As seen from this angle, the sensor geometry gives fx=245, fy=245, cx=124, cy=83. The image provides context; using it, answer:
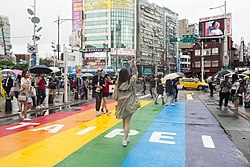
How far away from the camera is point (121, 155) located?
17.0 feet

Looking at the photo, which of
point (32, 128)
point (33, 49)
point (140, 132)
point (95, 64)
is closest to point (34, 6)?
point (33, 49)

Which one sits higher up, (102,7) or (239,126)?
(102,7)

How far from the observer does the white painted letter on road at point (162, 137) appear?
20.7ft

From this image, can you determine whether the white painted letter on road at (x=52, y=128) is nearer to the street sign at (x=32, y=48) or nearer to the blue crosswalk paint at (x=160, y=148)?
the blue crosswalk paint at (x=160, y=148)

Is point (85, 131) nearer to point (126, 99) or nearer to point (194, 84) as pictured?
Result: point (126, 99)

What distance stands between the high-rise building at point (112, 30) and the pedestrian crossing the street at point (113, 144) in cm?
7693

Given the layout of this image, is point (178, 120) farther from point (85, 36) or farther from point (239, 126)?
point (85, 36)

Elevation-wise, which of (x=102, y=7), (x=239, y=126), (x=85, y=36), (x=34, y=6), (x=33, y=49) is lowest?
(x=239, y=126)

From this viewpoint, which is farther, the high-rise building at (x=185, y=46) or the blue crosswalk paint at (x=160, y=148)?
the high-rise building at (x=185, y=46)

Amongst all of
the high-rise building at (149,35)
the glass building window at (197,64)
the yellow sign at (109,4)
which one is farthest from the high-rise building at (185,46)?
the yellow sign at (109,4)

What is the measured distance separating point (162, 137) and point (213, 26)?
215 feet

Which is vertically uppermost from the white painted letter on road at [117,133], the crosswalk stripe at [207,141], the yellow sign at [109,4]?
the yellow sign at [109,4]

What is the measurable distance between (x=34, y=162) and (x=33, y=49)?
48.2 feet

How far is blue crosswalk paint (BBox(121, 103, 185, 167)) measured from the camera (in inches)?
189
